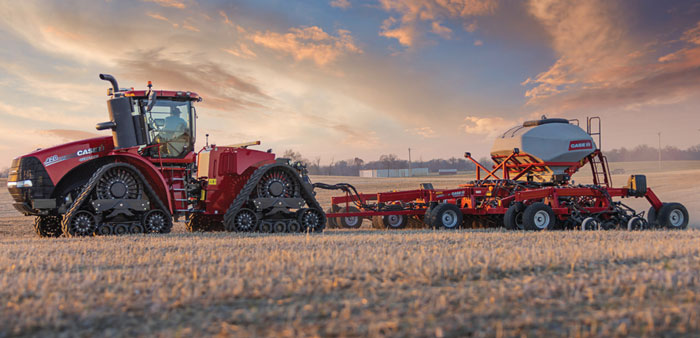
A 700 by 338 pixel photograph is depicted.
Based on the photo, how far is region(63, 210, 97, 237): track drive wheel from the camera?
10125 mm

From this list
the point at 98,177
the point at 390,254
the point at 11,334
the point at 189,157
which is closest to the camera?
the point at 11,334

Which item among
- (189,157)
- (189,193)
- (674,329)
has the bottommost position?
(674,329)

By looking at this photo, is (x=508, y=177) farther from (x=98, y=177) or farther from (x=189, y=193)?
(x=98, y=177)

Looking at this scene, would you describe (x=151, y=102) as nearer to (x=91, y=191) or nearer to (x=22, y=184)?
(x=91, y=191)

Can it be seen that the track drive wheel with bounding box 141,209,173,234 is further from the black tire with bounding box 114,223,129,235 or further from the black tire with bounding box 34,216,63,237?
the black tire with bounding box 34,216,63,237

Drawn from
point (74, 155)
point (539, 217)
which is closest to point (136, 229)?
point (74, 155)

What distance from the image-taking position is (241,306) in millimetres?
4477

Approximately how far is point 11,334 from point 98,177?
706cm

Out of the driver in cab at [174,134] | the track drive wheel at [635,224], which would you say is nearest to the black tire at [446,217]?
the track drive wheel at [635,224]

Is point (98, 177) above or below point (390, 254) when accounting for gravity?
above

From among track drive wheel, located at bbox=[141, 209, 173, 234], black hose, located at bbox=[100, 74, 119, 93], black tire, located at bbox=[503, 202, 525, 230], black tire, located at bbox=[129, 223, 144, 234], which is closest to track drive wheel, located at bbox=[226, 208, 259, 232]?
track drive wheel, located at bbox=[141, 209, 173, 234]

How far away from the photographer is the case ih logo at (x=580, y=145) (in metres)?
14.8

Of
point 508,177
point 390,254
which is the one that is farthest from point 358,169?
point 390,254

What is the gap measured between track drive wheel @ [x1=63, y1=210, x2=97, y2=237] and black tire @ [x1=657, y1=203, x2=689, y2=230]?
46.6 ft
